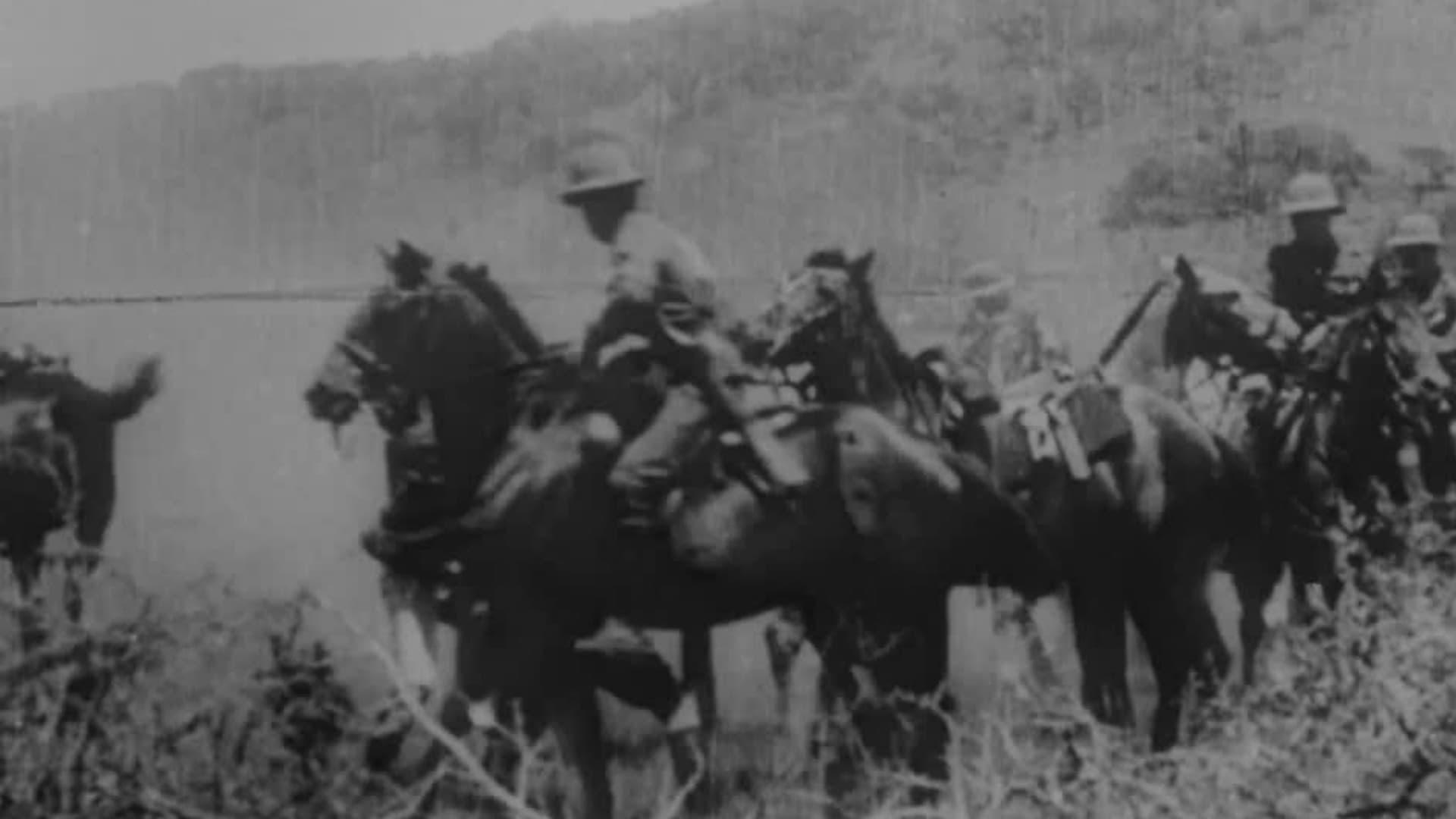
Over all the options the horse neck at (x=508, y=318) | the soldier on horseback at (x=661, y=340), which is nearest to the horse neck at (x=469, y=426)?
the horse neck at (x=508, y=318)

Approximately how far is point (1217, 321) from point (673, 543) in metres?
2.22

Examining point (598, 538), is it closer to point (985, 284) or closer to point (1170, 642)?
point (985, 284)

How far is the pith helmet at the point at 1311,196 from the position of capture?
8.57 metres

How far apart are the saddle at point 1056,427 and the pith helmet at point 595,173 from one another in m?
1.57

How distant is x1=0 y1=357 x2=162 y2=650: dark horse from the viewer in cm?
801

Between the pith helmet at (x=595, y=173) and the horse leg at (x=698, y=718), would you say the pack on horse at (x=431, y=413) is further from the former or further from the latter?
the pith helmet at (x=595, y=173)

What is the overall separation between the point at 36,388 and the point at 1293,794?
14.7 ft

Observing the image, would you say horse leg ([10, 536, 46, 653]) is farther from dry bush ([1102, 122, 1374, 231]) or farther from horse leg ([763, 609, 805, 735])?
dry bush ([1102, 122, 1374, 231])

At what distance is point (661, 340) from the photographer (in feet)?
25.6

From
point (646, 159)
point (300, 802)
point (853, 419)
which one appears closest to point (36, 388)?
point (300, 802)

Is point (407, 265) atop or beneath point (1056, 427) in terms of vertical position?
atop

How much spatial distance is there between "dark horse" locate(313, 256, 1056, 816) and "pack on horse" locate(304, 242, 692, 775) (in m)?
0.01

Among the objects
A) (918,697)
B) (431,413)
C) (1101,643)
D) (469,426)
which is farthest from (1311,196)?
(431,413)

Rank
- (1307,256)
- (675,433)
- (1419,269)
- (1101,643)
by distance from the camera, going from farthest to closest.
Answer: (1419,269), (1307,256), (1101,643), (675,433)
